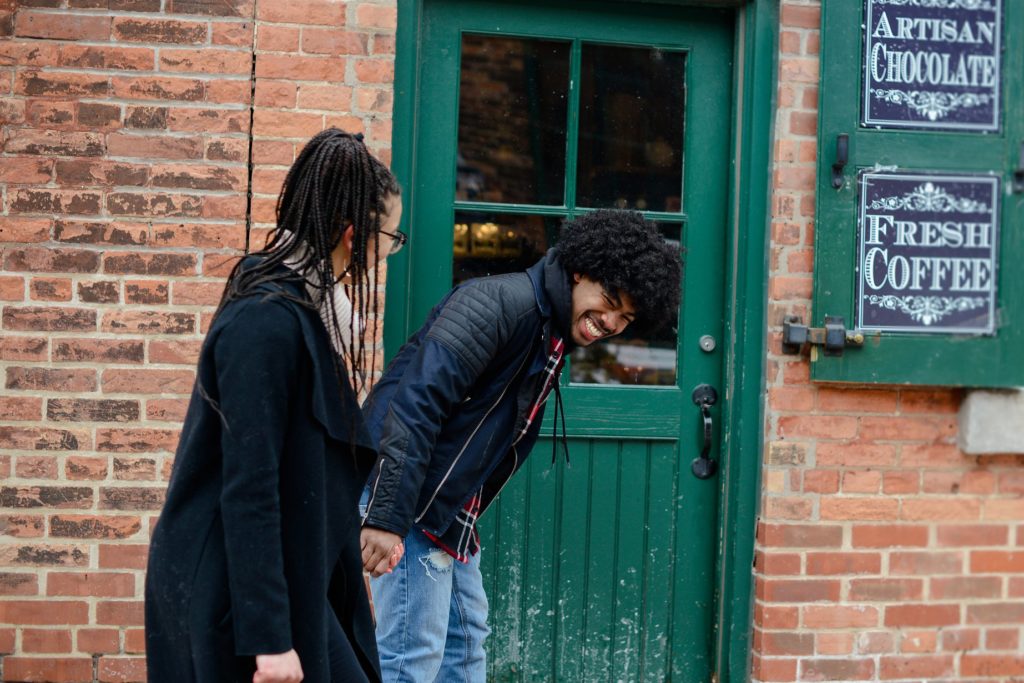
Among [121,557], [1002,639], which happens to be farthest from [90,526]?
[1002,639]

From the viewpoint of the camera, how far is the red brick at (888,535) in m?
3.85

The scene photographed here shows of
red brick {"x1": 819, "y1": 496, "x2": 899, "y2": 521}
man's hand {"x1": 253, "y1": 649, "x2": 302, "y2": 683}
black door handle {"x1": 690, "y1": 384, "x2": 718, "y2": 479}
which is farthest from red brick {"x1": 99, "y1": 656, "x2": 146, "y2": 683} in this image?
red brick {"x1": 819, "y1": 496, "x2": 899, "y2": 521}

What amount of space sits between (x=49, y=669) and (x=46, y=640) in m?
0.09

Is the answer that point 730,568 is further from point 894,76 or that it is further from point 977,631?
point 894,76

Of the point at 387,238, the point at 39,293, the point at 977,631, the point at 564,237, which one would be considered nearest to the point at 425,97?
the point at 564,237

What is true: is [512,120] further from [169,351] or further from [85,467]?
[85,467]

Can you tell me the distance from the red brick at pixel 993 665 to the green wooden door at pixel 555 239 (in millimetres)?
896

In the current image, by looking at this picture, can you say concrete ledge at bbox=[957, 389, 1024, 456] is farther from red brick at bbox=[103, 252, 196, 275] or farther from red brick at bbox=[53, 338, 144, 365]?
red brick at bbox=[53, 338, 144, 365]

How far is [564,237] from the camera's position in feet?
9.78

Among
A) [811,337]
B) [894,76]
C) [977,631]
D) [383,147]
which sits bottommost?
[977,631]

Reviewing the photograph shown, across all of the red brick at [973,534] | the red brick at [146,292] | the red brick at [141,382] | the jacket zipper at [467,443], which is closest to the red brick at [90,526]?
the red brick at [141,382]

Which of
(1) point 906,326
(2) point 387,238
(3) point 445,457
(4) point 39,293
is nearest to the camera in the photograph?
(2) point 387,238

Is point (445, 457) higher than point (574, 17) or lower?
lower

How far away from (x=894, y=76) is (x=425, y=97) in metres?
1.61
